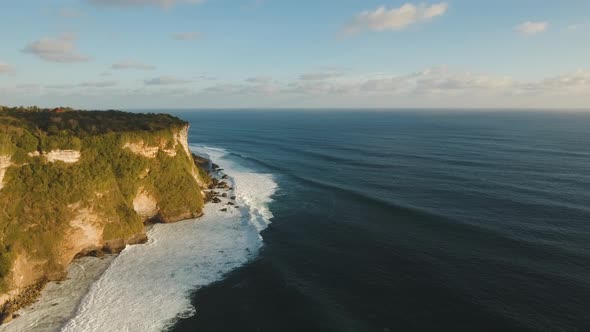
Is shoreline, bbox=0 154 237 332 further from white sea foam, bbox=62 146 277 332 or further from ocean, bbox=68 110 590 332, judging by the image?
ocean, bbox=68 110 590 332

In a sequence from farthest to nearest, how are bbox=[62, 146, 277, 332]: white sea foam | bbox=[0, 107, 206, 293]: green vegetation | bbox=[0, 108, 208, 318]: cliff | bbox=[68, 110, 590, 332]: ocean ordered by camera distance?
bbox=[0, 107, 206, 293]: green vegetation
bbox=[0, 108, 208, 318]: cliff
bbox=[62, 146, 277, 332]: white sea foam
bbox=[68, 110, 590, 332]: ocean

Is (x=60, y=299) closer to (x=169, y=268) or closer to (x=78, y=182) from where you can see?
(x=169, y=268)

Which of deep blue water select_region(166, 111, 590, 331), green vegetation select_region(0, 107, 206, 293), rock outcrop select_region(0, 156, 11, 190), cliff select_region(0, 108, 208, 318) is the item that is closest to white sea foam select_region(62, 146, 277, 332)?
deep blue water select_region(166, 111, 590, 331)

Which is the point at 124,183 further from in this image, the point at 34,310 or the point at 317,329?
the point at 317,329

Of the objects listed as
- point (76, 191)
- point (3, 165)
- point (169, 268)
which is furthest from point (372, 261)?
point (3, 165)

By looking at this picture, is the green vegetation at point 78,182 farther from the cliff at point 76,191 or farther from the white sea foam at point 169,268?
the white sea foam at point 169,268

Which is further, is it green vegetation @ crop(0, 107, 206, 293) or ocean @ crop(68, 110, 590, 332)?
green vegetation @ crop(0, 107, 206, 293)

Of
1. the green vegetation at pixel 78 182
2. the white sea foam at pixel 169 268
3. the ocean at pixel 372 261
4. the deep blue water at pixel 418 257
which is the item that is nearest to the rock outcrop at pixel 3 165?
the green vegetation at pixel 78 182
